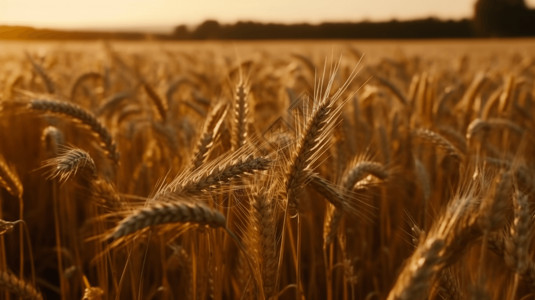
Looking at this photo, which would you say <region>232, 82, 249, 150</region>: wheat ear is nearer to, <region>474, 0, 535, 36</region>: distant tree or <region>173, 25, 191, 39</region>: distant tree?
<region>173, 25, 191, 39</region>: distant tree

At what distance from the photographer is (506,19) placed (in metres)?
51.6

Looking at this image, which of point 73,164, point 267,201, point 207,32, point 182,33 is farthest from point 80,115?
point 207,32

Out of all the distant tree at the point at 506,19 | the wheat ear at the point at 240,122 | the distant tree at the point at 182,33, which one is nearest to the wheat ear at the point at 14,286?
the wheat ear at the point at 240,122

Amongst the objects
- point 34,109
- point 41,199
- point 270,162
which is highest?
point 34,109

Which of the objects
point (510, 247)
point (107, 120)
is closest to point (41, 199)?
point (107, 120)

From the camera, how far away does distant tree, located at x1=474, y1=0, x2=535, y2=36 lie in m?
51.2

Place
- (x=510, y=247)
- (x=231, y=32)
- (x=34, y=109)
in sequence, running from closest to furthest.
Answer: (x=510, y=247) < (x=34, y=109) < (x=231, y=32)

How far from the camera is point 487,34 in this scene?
50812mm

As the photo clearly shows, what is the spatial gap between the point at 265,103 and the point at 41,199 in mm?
1710

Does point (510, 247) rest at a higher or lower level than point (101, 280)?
higher

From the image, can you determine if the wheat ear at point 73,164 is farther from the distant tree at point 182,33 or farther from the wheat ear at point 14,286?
the distant tree at point 182,33

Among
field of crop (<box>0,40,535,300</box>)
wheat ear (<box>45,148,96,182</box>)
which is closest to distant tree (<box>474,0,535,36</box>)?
field of crop (<box>0,40,535,300</box>)

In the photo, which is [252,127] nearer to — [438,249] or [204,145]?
[204,145]

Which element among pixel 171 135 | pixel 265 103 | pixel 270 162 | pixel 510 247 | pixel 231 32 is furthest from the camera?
pixel 231 32
